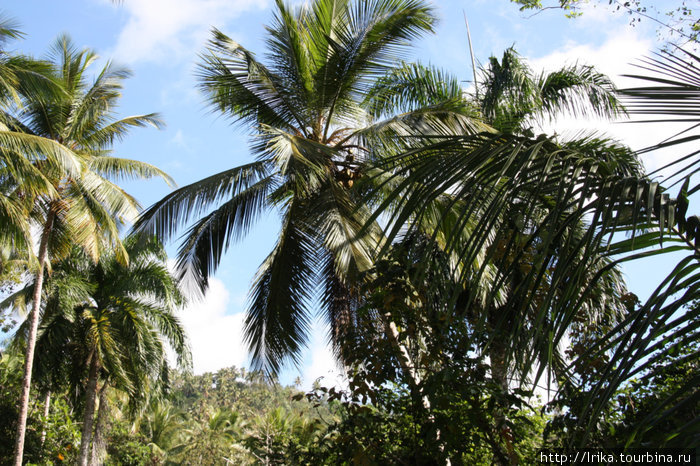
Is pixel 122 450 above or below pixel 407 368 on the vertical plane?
below

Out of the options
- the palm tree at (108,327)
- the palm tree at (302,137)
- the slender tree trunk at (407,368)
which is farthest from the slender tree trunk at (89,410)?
the slender tree trunk at (407,368)

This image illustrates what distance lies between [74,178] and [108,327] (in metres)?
5.23

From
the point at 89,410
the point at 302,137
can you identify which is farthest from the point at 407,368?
the point at 89,410

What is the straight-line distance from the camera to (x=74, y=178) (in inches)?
484

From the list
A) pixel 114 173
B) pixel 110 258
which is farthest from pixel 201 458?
pixel 114 173

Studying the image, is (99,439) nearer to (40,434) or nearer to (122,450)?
(40,434)

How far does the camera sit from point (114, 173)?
15094 millimetres

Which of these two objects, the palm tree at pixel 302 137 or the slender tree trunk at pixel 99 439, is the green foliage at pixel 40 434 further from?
the palm tree at pixel 302 137

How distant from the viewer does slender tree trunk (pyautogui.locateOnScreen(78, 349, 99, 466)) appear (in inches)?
640

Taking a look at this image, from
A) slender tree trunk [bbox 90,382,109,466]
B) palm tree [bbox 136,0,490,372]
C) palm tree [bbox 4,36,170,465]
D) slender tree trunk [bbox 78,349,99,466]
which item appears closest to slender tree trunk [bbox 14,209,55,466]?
palm tree [bbox 4,36,170,465]

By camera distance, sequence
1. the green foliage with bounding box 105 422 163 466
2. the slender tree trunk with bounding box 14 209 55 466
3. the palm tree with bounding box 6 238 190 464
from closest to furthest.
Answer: the slender tree trunk with bounding box 14 209 55 466 < the palm tree with bounding box 6 238 190 464 < the green foliage with bounding box 105 422 163 466

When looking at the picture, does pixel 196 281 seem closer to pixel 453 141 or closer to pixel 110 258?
pixel 453 141

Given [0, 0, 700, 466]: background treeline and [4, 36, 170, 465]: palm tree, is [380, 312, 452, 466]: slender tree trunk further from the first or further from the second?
[4, 36, 170, 465]: palm tree

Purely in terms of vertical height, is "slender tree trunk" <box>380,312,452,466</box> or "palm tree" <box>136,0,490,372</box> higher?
"palm tree" <box>136,0,490,372</box>
